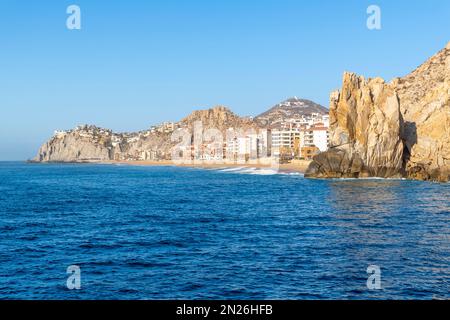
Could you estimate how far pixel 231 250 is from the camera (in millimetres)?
34688

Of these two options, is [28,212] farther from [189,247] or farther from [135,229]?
[189,247]

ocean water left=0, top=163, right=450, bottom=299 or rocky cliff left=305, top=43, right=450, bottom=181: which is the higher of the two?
rocky cliff left=305, top=43, right=450, bottom=181

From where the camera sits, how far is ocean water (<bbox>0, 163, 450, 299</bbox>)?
2495 cm

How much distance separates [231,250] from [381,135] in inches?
3324

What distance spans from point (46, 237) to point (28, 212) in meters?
21.7

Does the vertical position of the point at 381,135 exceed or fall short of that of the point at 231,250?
it exceeds it

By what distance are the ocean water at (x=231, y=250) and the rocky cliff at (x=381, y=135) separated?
46.3 metres

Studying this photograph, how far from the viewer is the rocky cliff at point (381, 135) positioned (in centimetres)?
10594

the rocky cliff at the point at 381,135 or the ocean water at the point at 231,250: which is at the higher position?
the rocky cliff at the point at 381,135

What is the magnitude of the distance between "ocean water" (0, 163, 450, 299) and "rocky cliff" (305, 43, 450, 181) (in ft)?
152

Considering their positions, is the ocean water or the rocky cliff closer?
the ocean water

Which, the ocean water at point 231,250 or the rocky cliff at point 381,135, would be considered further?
the rocky cliff at point 381,135

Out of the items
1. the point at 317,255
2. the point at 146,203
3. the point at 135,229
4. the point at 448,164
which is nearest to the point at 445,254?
the point at 317,255
